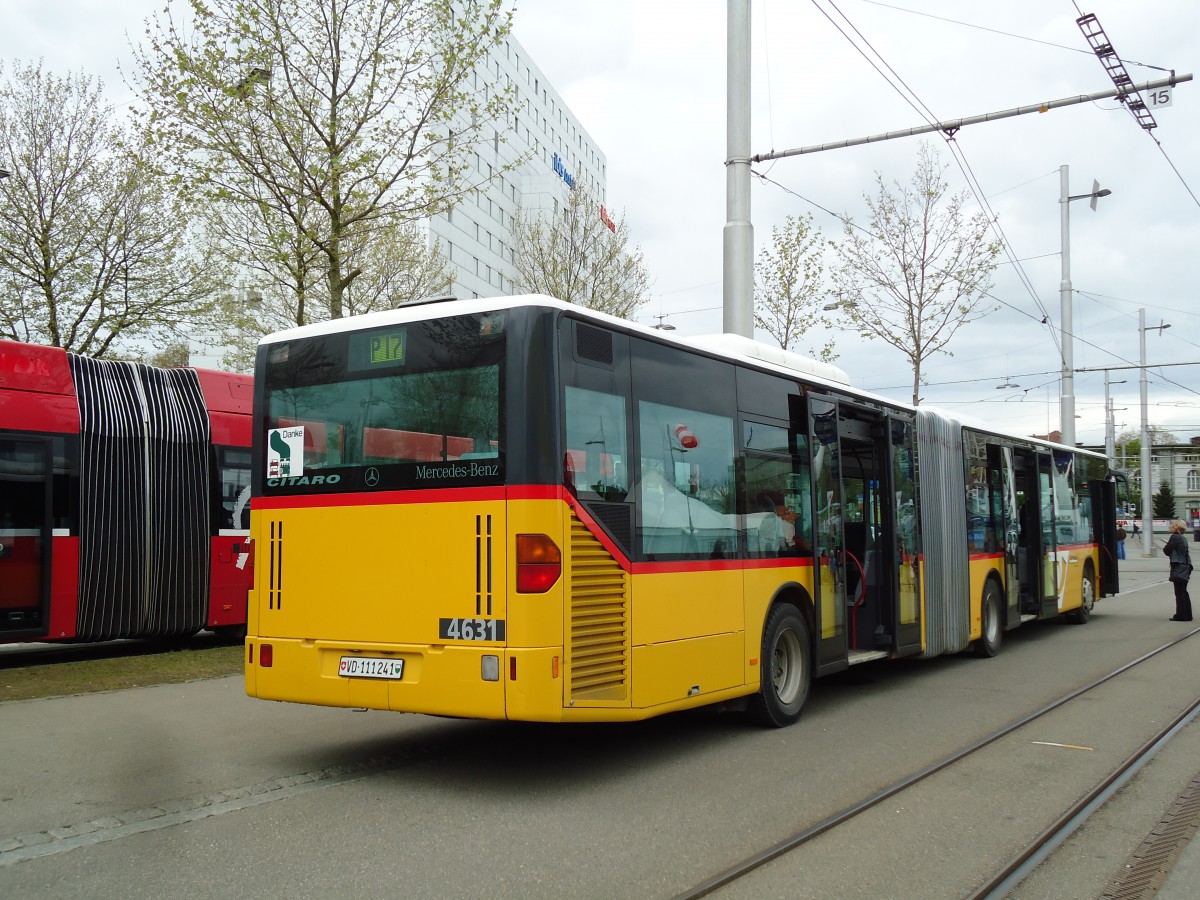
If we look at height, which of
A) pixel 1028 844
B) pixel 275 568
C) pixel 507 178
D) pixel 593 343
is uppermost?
pixel 507 178

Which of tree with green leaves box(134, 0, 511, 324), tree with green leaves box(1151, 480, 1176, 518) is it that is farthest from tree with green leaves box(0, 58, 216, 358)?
tree with green leaves box(1151, 480, 1176, 518)

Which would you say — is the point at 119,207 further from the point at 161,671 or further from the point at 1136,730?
the point at 1136,730

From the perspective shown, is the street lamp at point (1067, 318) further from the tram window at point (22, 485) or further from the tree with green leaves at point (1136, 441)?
the tree with green leaves at point (1136, 441)

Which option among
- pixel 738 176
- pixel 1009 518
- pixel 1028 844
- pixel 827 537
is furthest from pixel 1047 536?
pixel 1028 844

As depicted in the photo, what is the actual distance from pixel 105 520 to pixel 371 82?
716 cm

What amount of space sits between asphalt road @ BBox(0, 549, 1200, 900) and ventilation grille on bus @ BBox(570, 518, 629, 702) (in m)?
0.64

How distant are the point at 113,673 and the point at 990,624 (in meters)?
9.95

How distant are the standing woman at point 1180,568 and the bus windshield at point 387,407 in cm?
1492

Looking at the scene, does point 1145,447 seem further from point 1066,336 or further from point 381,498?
point 381,498

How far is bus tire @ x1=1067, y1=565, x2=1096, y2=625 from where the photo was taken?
17.3m

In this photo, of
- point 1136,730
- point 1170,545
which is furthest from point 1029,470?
point 1136,730

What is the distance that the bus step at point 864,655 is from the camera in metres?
9.95

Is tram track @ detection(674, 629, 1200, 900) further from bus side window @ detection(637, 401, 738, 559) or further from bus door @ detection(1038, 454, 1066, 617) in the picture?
bus door @ detection(1038, 454, 1066, 617)

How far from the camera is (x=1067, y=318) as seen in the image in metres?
29.1
